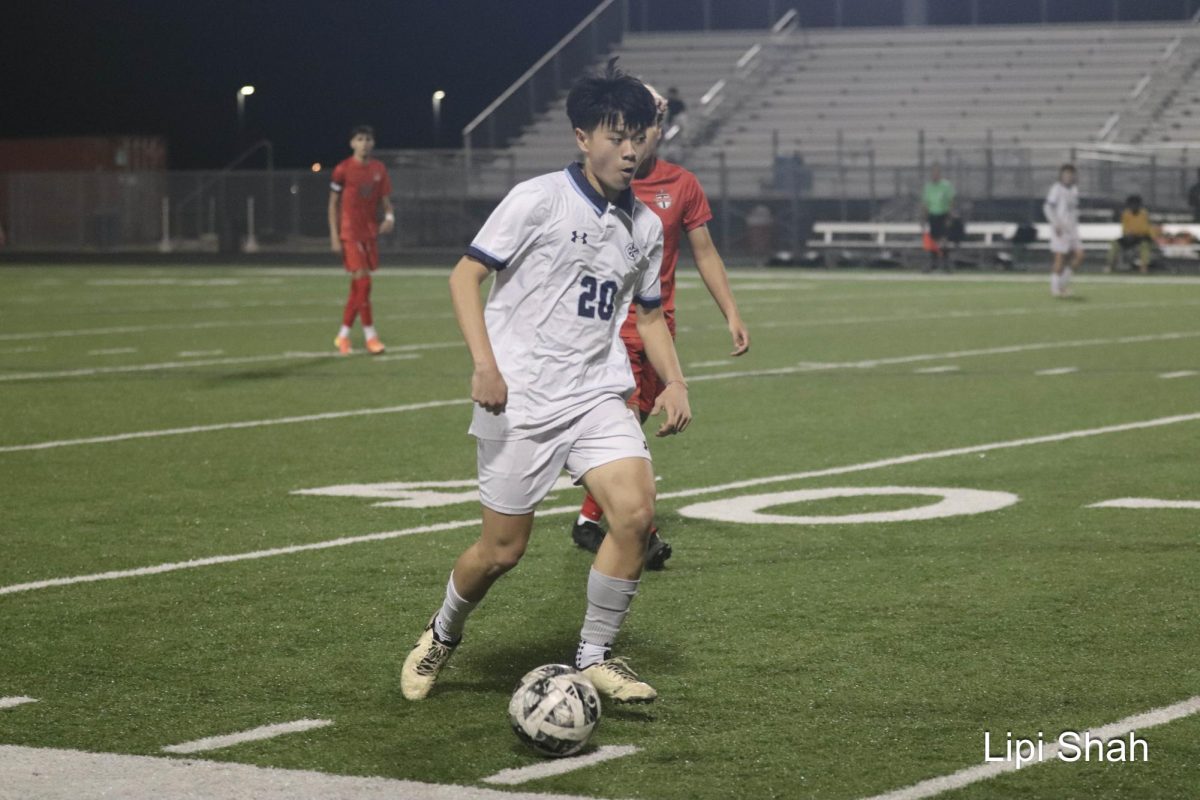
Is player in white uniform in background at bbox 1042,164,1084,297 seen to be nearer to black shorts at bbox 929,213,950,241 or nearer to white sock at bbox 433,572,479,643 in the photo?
black shorts at bbox 929,213,950,241

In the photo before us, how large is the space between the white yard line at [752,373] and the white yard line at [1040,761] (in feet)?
24.8

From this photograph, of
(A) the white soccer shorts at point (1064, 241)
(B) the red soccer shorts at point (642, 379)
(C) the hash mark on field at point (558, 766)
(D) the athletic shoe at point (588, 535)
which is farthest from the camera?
(A) the white soccer shorts at point (1064, 241)

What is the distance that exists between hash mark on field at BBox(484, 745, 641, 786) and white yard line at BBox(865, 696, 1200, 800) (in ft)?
2.39

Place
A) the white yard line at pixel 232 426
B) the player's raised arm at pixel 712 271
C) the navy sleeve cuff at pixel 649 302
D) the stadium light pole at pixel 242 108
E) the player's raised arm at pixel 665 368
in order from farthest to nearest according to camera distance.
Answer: the stadium light pole at pixel 242 108, the white yard line at pixel 232 426, the player's raised arm at pixel 712 271, the navy sleeve cuff at pixel 649 302, the player's raised arm at pixel 665 368

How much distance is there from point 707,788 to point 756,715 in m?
0.68

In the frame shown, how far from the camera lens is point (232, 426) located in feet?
40.4

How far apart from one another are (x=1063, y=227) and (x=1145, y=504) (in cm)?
1859

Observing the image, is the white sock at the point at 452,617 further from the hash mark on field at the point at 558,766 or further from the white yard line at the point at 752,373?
the white yard line at the point at 752,373

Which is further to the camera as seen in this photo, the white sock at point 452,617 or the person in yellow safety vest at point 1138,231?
the person in yellow safety vest at point 1138,231

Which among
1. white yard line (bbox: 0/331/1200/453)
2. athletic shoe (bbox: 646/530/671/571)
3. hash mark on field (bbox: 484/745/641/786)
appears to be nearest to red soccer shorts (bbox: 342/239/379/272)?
white yard line (bbox: 0/331/1200/453)

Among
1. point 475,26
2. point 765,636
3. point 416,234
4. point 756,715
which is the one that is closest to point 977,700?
point 756,715

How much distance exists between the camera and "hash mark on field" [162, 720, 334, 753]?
4.94 metres

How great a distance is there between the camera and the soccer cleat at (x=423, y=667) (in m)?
5.52

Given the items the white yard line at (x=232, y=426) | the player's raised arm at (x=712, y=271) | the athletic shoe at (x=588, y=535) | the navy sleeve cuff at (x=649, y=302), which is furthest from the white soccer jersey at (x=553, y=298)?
the white yard line at (x=232, y=426)
